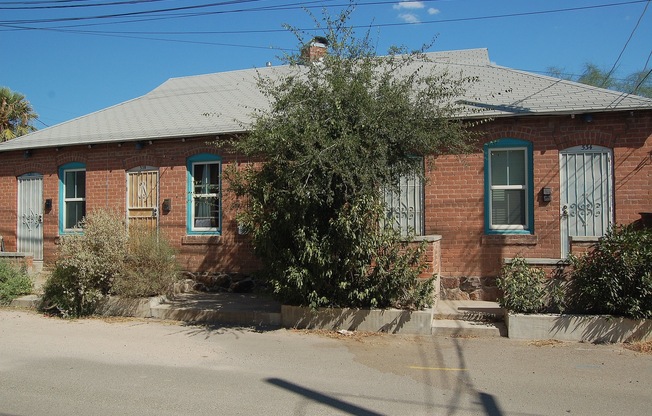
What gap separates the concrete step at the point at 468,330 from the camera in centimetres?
847

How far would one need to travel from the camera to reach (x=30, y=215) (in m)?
15.1

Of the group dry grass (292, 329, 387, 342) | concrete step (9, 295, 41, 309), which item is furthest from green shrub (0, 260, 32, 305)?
dry grass (292, 329, 387, 342)

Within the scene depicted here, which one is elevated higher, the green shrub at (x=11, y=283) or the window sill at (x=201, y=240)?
the window sill at (x=201, y=240)

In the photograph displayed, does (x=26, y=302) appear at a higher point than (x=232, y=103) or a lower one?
lower

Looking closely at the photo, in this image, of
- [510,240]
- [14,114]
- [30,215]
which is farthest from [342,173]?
[14,114]

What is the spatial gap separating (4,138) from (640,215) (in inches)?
794

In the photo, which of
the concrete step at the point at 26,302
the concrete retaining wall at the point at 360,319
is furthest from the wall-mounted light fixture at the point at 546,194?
the concrete step at the point at 26,302

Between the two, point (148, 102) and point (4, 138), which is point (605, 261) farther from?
point (4, 138)

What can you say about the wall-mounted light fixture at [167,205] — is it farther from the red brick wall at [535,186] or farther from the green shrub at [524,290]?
the green shrub at [524,290]

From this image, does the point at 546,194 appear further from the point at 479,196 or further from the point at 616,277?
the point at 616,277

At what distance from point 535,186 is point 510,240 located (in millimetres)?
1192

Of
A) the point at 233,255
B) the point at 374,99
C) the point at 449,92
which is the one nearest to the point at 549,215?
the point at 449,92

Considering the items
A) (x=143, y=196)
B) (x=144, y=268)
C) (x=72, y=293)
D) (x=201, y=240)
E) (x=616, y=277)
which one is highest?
(x=143, y=196)

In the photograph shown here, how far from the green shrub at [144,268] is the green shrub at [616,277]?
Result: 7.55 meters
